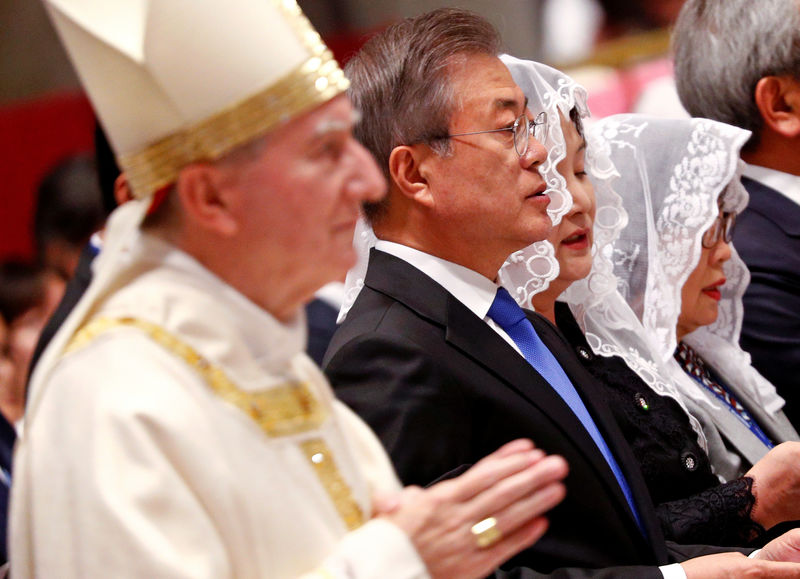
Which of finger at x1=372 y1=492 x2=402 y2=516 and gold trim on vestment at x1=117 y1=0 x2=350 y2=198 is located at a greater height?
gold trim on vestment at x1=117 y1=0 x2=350 y2=198

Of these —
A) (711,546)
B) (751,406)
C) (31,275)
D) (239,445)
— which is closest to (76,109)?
(31,275)

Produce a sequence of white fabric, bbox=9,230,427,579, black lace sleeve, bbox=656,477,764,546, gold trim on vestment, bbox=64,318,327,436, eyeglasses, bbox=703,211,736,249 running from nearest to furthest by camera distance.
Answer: white fabric, bbox=9,230,427,579, gold trim on vestment, bbox=64,318,327,436, black lace sleeve, bbox=656,477,764,546, eyeglasses, bbox=703,211,736,249

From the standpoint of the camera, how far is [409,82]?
84.7 inches

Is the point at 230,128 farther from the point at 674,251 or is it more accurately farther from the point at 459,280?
the point at 674,251

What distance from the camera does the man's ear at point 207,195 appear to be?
1.30 meters

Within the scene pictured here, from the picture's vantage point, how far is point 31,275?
4293mm

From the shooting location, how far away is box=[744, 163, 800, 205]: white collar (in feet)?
10.1

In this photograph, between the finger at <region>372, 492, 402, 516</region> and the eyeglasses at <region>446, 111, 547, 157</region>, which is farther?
the eyeglasses at <region>446, 111, 547, 157</region>

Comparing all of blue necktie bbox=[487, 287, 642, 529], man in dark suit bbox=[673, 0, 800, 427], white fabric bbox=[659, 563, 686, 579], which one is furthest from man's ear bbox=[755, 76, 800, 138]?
white fabric bbox=[659, 563, 686, 579]

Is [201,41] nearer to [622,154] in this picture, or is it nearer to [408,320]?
[408,320]

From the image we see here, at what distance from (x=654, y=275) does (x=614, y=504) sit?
85 cm

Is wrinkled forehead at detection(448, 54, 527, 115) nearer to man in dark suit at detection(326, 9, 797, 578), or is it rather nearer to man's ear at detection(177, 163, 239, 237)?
man in dark suit at detection(326, 9, 797, 578)

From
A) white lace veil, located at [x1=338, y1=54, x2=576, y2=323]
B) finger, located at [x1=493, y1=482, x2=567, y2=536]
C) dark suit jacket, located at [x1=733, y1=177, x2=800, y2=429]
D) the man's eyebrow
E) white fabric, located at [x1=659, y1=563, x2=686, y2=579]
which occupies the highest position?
the man's eyebrow

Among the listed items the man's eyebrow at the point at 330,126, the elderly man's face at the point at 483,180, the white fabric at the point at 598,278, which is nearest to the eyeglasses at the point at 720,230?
the white fabric at the point at 598,278
